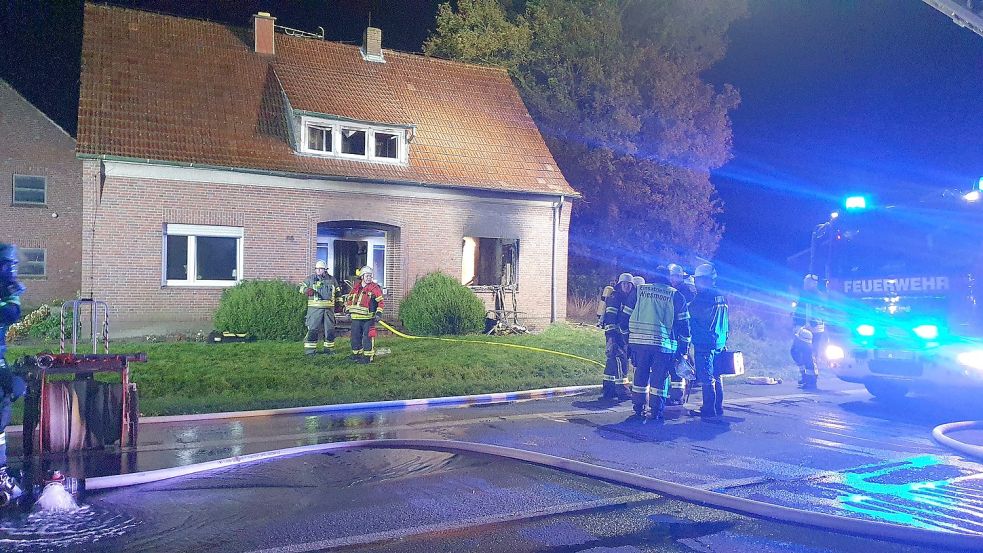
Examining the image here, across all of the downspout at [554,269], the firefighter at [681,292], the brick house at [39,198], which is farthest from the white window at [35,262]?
the firefighter at [681,292]

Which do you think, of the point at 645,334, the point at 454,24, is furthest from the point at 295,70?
the point at 645,334

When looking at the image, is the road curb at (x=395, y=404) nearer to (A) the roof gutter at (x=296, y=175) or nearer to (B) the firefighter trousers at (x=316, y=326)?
(B) the firefighter trousers at (x=316, y=326)

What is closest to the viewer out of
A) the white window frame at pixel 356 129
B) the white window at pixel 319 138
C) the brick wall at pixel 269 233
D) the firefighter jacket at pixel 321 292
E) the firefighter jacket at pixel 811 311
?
the firefighter jacket at pixel 811 311

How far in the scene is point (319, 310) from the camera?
49.1 ft

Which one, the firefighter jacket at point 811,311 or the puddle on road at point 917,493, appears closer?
the puddle on road at point 917,493

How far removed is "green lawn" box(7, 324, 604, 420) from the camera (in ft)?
36.2

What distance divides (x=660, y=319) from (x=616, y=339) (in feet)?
5.86

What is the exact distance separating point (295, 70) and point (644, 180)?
1370 cm

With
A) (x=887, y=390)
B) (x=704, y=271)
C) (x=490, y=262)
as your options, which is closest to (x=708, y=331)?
(x=704, y=271)

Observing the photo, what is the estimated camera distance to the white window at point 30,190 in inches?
978

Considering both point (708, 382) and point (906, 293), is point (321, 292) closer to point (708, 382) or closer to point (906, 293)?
point (708, 382)

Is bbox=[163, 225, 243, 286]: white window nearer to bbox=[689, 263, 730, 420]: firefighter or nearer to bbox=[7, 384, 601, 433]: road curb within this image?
bbox=[7, 384, 601, 433]: road curb

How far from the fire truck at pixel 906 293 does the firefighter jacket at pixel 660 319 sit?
3.11 metres

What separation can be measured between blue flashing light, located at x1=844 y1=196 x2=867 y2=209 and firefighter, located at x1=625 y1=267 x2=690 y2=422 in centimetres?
375
